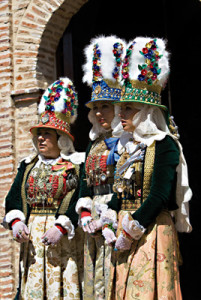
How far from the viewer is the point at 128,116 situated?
480cm

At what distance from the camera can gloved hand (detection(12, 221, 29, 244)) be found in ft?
18.5

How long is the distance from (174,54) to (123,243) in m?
4.68

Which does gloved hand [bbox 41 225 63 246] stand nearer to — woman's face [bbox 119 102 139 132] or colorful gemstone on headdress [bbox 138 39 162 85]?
woman's face [bbox 119 102 139 132]

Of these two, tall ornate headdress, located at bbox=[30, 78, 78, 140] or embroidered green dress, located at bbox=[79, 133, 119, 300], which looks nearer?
embroidered green dress, located at bbox=[79, 133, 119, 300]

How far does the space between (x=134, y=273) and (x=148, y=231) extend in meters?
0.33

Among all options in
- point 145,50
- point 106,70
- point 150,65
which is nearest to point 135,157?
point 150,65

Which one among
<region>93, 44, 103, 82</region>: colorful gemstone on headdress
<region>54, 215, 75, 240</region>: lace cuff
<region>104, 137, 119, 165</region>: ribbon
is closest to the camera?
<region>104, 137, 119, 165</region>: ribbon

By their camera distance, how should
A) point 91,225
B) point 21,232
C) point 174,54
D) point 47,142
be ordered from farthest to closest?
point 174,54, point 47,142, point 21,232, point 91,225

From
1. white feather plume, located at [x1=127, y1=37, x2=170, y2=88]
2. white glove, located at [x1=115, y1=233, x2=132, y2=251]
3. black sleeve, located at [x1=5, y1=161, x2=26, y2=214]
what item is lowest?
white glove, located at [x1=115, y1=233, x2=132, y2=251]

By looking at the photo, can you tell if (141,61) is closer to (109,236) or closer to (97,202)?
(97,202)

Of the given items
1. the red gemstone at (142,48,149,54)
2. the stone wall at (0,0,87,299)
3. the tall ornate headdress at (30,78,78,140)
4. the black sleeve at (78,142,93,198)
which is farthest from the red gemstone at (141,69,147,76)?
the stone wall at (0,0,87,299)

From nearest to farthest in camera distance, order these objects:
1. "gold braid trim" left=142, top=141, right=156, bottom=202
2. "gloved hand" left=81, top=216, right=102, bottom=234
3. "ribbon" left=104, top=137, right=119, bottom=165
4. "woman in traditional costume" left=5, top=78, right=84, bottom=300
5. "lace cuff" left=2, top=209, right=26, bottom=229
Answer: "gold braid trim" left=142, top=141, right=156, bottom=202
"gloved hand" left=81, top=216, right=102, bottom=234
"ribbon" left=104, top=137, right=119, bottom=165
"woman in traditional costume" left=5, top=78, right=84, bottom=300
"lace cuff" left=2, top=209, right=26, bottom=229

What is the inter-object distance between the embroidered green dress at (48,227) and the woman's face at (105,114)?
0.68 meters

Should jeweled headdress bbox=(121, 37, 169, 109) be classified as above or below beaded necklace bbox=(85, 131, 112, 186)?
above
